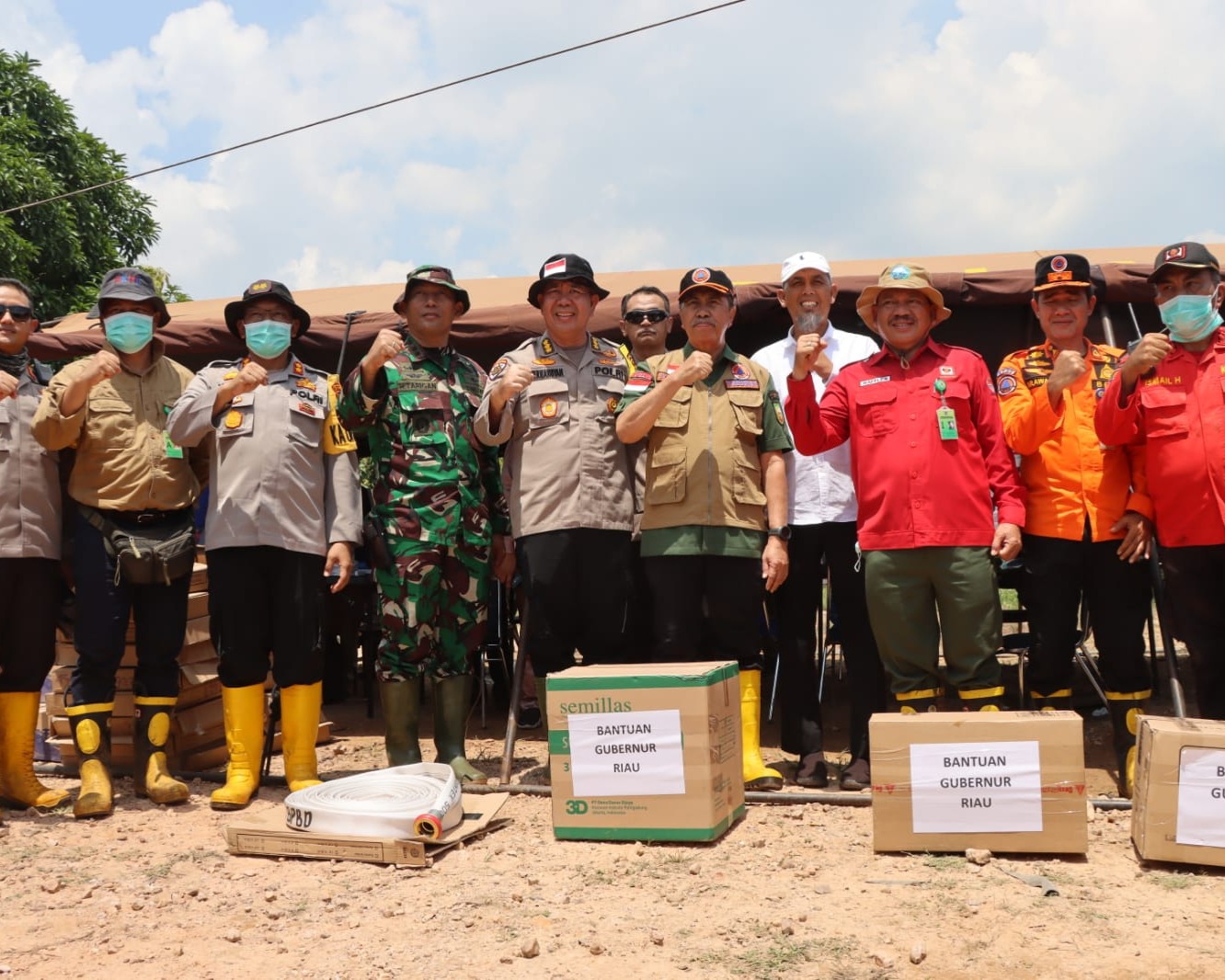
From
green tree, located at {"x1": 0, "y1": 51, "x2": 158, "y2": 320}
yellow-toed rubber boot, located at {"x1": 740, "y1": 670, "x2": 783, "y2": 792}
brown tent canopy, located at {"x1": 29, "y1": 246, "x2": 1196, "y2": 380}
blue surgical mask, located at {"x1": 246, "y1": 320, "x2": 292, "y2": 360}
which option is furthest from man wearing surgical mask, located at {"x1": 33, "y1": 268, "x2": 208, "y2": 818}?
green tree, located at {"x1": 0, "y1": 51, "x2": 158, "y2": 320}

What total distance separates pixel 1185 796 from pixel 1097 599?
114cm

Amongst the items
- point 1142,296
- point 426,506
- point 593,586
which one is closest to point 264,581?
point 426,506

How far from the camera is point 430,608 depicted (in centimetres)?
495

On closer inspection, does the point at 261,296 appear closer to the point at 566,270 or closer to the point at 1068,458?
the point at 566,270

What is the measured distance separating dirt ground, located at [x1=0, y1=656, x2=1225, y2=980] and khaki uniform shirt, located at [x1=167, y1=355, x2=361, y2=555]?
125 cm

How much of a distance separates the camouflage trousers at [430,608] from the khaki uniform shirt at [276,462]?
295 millimetres

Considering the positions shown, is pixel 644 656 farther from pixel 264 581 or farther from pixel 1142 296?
pixel 1142 296

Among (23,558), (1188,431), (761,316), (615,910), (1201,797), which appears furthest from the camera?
(761,316)

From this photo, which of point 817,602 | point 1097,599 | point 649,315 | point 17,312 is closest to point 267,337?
point 17,312

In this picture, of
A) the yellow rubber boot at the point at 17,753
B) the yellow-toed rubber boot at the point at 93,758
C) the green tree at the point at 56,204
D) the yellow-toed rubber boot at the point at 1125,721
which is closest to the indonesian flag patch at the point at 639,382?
the yellow-toed rubber boot at the point at 1125,721

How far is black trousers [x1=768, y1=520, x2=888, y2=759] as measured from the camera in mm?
4848

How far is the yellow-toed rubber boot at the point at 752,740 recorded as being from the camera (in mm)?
4680

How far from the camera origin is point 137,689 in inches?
200

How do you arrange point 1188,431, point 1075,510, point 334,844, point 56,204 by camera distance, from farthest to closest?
1. point 56,204
2. point 1075,510
3. point 1188,431
4. point 334,844
